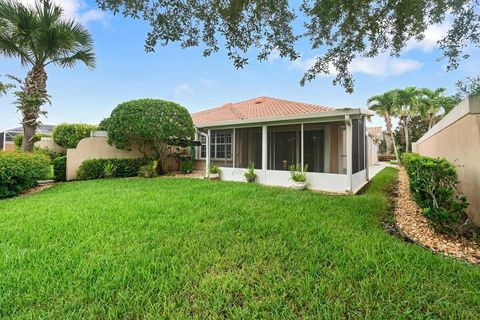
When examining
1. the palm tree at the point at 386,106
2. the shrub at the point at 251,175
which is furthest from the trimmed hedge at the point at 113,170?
the palm tree at the point at 386,106

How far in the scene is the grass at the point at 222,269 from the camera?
8.66ft

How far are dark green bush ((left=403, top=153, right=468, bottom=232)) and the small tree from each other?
11.5 metres

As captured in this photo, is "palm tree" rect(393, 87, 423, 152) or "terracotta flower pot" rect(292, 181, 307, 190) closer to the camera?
"terracotta flower pot" rect(292, 181, 307, 190)

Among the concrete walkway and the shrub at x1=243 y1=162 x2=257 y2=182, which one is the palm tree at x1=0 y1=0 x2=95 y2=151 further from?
the concrete walkway

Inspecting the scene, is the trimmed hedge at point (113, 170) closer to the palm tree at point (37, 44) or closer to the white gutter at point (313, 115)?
the palm tree at point (37, 44)

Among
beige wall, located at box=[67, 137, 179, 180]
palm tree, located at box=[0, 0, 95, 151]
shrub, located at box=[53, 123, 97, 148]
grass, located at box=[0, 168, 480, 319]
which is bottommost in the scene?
grass, located at box=[0, 168, 480, 319]

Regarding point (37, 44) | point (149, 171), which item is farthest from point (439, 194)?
point (37, 44)

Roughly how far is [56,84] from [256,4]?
1148 centimetres

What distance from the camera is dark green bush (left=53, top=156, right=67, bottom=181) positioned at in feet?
40.9

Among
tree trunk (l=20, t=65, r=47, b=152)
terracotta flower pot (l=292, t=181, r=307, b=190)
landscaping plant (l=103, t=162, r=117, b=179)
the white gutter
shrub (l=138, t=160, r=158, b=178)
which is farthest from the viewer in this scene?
shrub (l=138, t=160, r=158, b=178)

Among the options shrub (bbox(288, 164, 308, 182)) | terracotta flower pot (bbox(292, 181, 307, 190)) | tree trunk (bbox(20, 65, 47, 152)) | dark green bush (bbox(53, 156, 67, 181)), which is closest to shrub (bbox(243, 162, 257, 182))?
shrub (bbox(288, 164, 308, 182))

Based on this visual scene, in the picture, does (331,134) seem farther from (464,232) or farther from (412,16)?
(464,232)

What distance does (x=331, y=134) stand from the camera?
11133mm

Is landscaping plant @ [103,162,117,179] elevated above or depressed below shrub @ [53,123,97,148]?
below
